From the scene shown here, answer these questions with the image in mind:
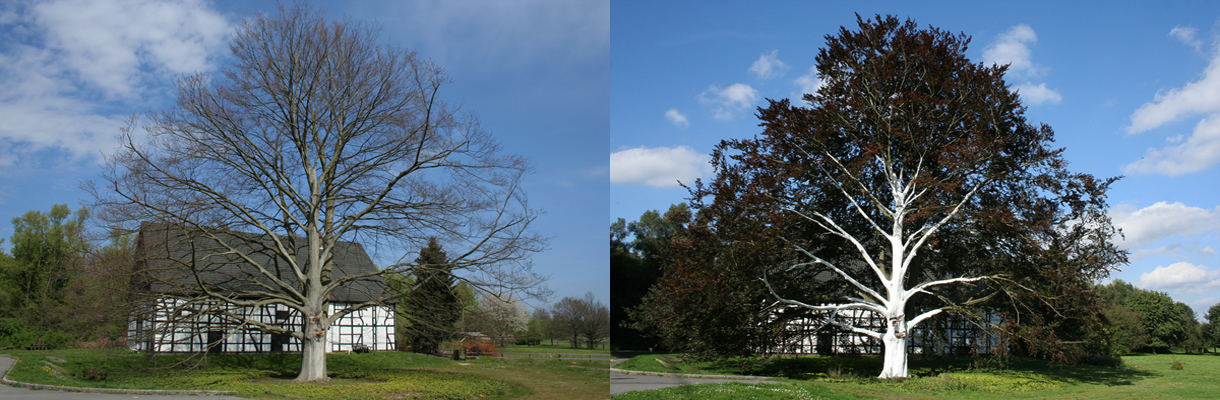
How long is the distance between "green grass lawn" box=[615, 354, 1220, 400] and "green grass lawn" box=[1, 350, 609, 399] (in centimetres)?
345

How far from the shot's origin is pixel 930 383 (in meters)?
15.7

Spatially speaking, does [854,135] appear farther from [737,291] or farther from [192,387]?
[192,387]

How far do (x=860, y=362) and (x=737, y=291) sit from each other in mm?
6902

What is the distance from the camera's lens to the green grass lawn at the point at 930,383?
38.7 ft

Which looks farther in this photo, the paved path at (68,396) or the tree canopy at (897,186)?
the tree canopy at (897,186)

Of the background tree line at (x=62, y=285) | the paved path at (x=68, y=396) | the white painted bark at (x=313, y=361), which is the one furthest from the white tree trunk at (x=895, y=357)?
the background tree line at (x=62, y=285)

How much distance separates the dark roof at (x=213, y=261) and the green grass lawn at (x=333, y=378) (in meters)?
2.07

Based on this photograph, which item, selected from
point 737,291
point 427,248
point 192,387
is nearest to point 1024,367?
point 737,291

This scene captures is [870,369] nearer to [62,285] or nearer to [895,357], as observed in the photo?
[895,357]

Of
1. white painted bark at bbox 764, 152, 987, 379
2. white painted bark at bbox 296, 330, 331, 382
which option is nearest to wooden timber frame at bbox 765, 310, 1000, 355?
white painted bark at bbox 764, 152, 987, 379

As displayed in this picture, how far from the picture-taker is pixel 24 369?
16547 millimetres

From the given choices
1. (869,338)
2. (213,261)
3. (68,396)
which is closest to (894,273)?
(869,338)

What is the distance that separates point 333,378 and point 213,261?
5277mm

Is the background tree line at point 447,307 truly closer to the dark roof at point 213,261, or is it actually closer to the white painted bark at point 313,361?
the dark roof at point 213,261
